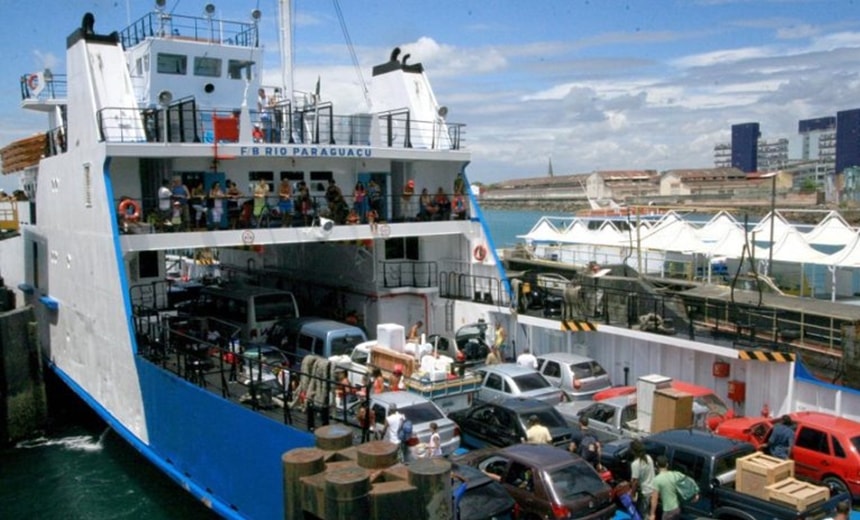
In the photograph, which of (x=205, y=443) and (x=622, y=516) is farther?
(x=205, y=443)

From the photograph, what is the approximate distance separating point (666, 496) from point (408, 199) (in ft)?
32.4

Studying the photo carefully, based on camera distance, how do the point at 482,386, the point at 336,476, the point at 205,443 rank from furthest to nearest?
the point at 482,386
the point at 205,443
the point at 336,476

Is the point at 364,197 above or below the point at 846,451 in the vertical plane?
above

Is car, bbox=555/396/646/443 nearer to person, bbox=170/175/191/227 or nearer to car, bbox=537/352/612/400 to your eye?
car, bbox=537/352/612/400

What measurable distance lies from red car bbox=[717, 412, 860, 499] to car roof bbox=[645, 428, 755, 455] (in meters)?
1.29

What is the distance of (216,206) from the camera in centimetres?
1475

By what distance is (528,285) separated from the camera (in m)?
17.6

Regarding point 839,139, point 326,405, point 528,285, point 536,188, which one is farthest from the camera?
point 839,139

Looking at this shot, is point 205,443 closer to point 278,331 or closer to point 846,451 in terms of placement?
point 278,331

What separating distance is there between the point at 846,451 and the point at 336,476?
7475 mm

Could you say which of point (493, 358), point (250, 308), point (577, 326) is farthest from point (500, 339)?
point (250, 308)

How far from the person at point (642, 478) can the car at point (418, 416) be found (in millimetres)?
2775

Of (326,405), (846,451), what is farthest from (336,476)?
(846,451)

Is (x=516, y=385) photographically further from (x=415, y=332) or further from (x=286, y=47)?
(x=286, y=47)
